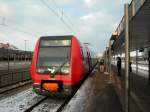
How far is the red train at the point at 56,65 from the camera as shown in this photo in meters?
10.2

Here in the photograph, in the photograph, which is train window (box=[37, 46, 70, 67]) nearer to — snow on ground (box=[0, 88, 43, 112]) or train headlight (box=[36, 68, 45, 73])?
train headlight (box=[36, 68, 45, 73])

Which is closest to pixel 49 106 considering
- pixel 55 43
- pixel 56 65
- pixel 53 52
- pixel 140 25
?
pixel 56 65

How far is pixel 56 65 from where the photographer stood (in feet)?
34.8

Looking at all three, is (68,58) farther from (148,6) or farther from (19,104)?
(148,6)

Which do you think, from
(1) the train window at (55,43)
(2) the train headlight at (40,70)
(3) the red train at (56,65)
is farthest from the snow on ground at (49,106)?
(1) the train window at (55,43)

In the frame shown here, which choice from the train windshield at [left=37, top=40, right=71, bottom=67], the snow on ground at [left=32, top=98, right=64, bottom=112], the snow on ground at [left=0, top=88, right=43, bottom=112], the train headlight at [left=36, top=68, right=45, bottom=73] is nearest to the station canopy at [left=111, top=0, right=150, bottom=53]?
the train windshield at [left=37, top=40, right=71, bottom=67]

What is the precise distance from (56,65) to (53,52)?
737mm

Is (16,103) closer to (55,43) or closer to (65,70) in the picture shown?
(65,70)

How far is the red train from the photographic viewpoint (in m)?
10.2

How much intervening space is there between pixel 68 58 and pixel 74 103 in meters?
2.06

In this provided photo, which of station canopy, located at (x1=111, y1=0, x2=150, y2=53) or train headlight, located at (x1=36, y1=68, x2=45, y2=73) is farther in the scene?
train headlight, located at (x1=36, y1=68, x2=45, y2=73)

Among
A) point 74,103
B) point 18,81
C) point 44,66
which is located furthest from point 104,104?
point 18,81

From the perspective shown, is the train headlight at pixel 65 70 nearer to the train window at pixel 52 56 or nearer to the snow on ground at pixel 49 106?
the train window at pixel 52 56

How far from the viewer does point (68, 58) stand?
1078cm
